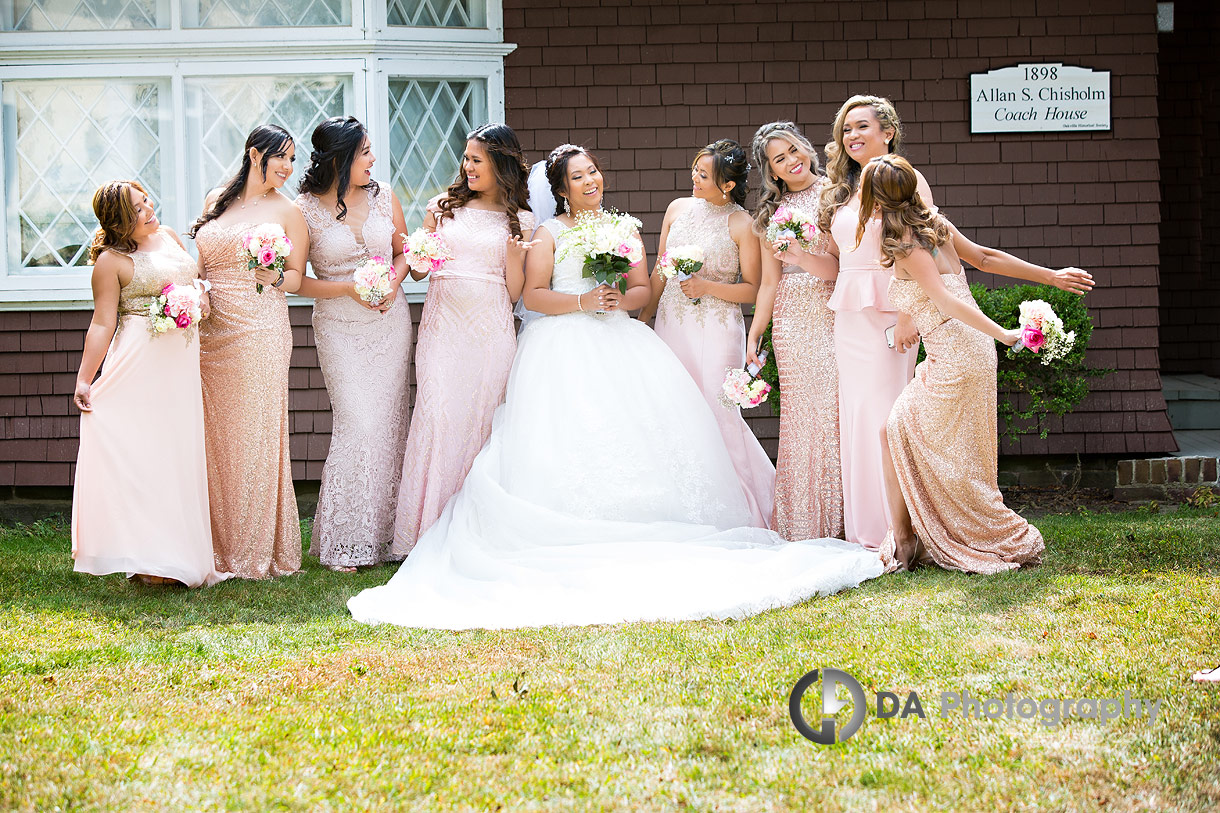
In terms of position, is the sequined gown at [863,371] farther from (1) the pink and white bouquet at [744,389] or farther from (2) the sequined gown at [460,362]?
(2) the sequined gown at [460,362]

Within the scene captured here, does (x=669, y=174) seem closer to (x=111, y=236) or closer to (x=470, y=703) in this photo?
(x=111, y=236)

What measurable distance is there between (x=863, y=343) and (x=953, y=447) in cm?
71

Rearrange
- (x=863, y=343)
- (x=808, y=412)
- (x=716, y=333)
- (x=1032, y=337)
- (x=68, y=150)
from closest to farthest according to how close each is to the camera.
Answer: (x=1032, y=337) < (x=863, y=343) < (x=808, y=412) < (x=716, y=333) < (x=68, y=150)

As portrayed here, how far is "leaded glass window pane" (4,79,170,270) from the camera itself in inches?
292

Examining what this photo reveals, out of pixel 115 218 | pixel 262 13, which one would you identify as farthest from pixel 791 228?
pixel 262 13

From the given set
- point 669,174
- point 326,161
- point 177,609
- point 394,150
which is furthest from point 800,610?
point 394,150

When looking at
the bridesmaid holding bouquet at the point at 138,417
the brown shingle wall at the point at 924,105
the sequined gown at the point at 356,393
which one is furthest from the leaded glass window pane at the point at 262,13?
the bridesmaid holding bouquet at the point at 138,417

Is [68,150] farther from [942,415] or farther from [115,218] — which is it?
[942,415]

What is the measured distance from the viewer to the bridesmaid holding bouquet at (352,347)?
18.2 feet

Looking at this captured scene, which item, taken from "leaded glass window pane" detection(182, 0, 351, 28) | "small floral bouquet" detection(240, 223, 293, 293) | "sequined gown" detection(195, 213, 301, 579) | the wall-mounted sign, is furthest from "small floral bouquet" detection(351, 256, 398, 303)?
the wall-mounted sign

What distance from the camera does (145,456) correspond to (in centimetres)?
498

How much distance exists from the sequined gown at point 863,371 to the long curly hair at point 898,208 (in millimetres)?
458

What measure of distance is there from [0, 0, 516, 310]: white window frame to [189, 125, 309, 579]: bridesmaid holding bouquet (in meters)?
2.08

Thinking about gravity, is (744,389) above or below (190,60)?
below
